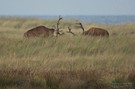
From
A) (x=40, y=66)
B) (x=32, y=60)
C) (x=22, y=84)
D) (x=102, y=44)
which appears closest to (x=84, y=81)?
(x=22, y=84)

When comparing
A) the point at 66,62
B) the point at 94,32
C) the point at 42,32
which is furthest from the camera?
the point at 94,32

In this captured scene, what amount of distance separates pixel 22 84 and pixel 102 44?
650cm

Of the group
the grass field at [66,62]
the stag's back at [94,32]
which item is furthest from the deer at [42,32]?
the stag's back at [94,32]

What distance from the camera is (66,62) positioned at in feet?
37.0

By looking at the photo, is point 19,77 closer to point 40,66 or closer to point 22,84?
point 22,84

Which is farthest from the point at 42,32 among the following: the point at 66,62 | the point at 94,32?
the point at 66,62

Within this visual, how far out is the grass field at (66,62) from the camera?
796cm

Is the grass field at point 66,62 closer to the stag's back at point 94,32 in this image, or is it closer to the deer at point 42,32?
the deer at point 42,32

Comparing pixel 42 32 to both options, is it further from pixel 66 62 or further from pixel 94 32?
pixel 66 62

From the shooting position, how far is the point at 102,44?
1397 centimetres

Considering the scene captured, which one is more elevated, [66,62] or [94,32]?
[94,32]

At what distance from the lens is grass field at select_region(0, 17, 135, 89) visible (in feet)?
26.1

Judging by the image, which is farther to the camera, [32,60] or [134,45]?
[134,45]

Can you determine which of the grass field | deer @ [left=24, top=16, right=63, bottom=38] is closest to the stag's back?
the grass field
